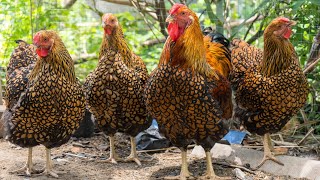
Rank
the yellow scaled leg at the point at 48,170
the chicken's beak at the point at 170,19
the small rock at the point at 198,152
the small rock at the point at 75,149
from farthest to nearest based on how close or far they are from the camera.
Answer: the small rock at the point at 75,149, the small rock at the point at 198,152, the yellow scaled leg at the point at 48,170, the chicken's beak at the point at 170,19

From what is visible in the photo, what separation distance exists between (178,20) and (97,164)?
191 cm

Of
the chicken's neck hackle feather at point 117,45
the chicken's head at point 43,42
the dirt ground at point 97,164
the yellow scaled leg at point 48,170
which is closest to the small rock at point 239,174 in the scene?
the dirt ground at point 97,164

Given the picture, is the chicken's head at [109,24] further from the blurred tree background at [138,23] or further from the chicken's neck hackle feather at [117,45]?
the blurred tree background at [138,23]

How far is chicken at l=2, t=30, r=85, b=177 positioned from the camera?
4555 millimetres

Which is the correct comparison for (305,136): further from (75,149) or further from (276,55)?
(75,149)

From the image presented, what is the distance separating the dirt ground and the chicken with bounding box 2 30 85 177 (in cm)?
31

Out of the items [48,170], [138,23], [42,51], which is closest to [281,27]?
[42,51]

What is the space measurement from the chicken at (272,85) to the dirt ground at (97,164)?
555mm

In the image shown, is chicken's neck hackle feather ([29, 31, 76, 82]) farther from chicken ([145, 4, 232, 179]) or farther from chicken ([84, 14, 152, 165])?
chicken ([145, 4, 232, 179])

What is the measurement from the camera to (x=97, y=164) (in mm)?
5363

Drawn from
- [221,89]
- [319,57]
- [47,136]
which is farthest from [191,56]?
[319,57]

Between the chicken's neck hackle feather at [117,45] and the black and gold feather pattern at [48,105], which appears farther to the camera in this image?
the chicken's neck hackle feather at [117,45]

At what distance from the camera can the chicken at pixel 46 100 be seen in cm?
456

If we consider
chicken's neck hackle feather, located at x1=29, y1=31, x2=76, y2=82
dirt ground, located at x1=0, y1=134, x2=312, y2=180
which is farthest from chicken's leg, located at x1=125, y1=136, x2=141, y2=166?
chicken's neck hackle feather, located at x1=29, y1=31, x2=76, y2=82
